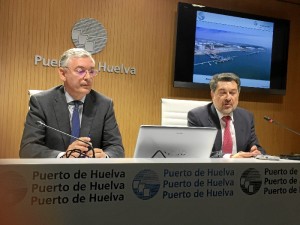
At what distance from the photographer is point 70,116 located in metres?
2.47

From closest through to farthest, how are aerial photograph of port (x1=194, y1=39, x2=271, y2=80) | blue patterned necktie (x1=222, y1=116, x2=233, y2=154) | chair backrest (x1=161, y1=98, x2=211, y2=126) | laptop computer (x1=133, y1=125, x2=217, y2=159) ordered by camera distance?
laptop computer (x1=133, y1=125, x2=217, y2=159) → blue patterned necktie (x1=222, y1=116, x2=233, y2=154) → chair backrest (x1=161, y1=98, x2=211, y2=126) → aerial photograph of port (x1=194, y1=39, x2=271, y2=80)

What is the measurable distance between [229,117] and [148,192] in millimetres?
2145

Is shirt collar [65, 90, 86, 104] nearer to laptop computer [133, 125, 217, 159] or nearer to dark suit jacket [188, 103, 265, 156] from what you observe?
dark suit jacket [188, 103, 265, 156]

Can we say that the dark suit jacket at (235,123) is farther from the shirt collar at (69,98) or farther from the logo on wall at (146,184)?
the logo on wall at (146,184)

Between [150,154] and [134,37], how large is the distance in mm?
2815

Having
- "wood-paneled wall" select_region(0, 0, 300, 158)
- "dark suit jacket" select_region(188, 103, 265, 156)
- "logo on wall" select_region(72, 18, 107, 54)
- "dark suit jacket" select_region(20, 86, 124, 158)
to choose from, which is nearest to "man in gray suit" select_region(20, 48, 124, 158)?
"dark suit jacket" select_region(20, 86, 124, 158)

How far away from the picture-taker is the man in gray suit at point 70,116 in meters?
2.31

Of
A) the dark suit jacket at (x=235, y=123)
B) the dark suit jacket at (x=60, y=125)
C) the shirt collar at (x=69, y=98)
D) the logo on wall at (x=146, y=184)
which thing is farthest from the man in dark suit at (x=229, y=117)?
the logo on wall at (x=146, y=184)

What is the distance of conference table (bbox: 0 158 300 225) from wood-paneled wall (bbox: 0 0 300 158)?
8.41 ft

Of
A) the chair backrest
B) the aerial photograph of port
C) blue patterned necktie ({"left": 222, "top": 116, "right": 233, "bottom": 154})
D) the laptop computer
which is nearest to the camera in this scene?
the laptop computer

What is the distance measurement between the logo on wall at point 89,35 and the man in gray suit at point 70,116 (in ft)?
4.04

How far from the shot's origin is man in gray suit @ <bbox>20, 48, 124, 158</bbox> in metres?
2.31

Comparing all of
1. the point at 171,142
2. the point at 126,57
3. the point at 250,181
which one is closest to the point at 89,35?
the point at 126,57

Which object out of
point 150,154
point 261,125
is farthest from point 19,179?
point 261,125
